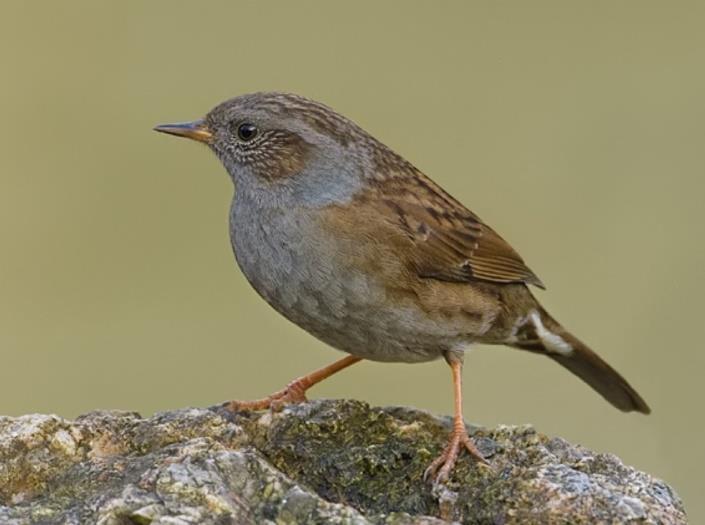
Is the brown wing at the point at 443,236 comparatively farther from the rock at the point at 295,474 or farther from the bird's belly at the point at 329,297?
the rock at the point at 295,474

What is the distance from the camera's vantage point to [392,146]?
10.6 meters

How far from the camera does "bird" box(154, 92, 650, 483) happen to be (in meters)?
5.59

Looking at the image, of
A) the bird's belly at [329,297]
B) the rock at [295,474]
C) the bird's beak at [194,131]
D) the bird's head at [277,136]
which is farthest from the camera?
the bird's beak at [194,131]

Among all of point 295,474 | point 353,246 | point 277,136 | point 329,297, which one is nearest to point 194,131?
point 277,136

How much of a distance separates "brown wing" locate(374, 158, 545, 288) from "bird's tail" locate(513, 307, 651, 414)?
300 mm

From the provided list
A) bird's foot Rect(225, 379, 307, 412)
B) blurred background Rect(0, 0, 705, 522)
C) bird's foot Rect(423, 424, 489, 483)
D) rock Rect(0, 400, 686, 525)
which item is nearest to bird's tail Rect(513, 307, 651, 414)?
blurred background Rect(0, 0, 705, 522)

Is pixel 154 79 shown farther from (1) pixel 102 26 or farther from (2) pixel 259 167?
(2) pixel 259 167

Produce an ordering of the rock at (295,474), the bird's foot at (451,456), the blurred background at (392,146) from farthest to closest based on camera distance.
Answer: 1. the blurred background at (392,146)
2. the bird's foot at (451,456)
3. the rock at (295,474)

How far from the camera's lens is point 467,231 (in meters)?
6.22

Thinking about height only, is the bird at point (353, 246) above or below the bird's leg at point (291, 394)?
above

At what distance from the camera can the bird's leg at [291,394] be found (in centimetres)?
529

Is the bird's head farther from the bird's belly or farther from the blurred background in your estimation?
the blurred background

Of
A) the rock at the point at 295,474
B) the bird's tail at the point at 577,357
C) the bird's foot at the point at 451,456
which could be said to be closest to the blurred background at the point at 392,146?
the bird's tail at the point at 577,357

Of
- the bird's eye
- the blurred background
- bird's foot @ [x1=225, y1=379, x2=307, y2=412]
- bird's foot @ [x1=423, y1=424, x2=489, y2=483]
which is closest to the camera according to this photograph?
bird's foot @ [x1=423, y1=424, x2=489, y2=483]
